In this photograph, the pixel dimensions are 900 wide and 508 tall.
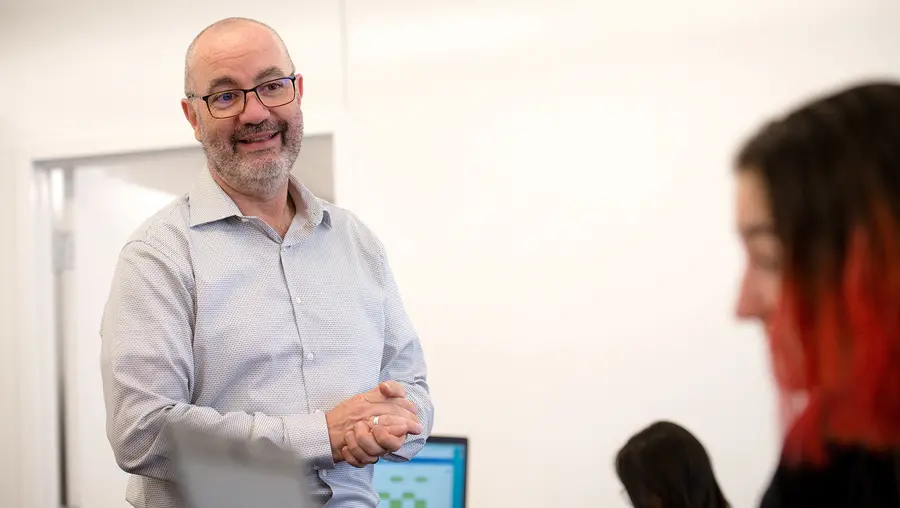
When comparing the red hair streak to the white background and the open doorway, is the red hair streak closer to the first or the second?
the white background

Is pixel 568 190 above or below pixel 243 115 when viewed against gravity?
below

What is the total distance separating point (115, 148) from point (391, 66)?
1.11 metres

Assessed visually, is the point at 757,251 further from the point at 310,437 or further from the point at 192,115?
the point at 192,115

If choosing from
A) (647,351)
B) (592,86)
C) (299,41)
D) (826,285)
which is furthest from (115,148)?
(826,285)

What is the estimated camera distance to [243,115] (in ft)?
6.11

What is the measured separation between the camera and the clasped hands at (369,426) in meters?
1.68

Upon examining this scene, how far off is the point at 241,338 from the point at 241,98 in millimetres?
469

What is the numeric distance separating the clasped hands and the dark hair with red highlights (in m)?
0.89

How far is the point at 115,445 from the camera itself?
1664mm

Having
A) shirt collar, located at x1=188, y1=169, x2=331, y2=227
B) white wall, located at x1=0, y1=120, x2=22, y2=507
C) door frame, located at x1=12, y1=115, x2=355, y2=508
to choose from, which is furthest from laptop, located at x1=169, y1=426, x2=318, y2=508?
white wall, located at x1=0, y1=120, x2=22, y2=507

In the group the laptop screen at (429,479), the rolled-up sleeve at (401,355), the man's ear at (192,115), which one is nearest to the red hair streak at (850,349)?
the rolled-up sleeve at (401,355)

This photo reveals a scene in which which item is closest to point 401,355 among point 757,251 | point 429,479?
point 429,479

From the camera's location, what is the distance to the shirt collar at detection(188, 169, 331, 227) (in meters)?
1.83

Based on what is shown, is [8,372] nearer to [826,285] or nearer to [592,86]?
[592,86]
